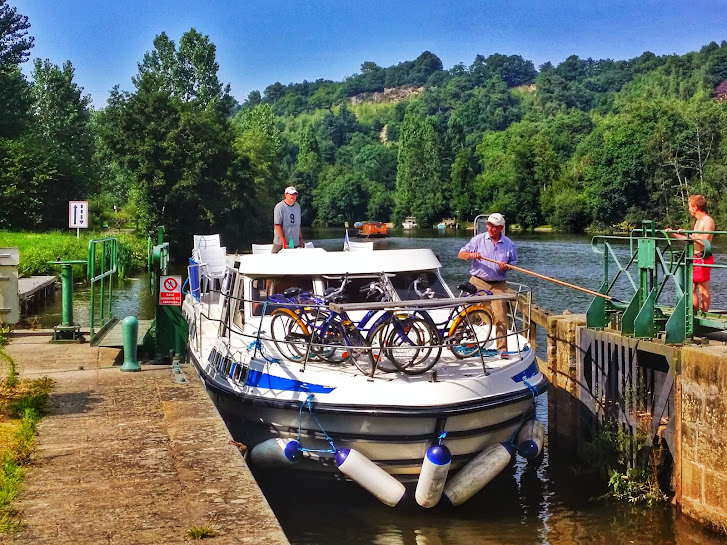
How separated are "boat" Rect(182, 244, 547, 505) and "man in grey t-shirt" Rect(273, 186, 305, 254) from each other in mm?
2095

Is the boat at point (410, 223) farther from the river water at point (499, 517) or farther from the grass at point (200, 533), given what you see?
the grass at point (200, 533)

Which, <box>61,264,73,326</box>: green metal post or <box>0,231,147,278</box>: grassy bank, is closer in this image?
<box>61,264,73,326</box>: green metal post

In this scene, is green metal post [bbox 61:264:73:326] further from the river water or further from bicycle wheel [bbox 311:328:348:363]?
bicycle wheel [bbox 311:328:348:363]

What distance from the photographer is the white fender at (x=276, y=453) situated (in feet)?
35.4

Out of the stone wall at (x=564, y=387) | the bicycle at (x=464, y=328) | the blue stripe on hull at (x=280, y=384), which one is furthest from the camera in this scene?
the stone wall at (x=564, y=387)

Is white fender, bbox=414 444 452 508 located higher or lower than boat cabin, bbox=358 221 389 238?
lower

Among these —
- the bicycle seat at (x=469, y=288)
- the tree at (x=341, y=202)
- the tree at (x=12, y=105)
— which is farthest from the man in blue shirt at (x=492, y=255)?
the tree at (x=341, y=202)

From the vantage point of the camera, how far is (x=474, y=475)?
422 inches

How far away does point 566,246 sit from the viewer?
63.9 meters

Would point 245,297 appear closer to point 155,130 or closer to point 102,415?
point 102,415

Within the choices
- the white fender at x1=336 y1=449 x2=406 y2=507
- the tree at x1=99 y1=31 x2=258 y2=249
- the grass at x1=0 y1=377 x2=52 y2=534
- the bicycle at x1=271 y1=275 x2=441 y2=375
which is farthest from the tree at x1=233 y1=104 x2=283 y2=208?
the white fender at x1=336 y1=449 x2=406 y2=507

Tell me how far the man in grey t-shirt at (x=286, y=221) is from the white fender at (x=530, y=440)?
5378 millimetres

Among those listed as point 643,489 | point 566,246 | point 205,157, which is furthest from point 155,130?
point 643,489

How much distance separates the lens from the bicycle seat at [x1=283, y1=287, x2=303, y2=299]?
12.2m
